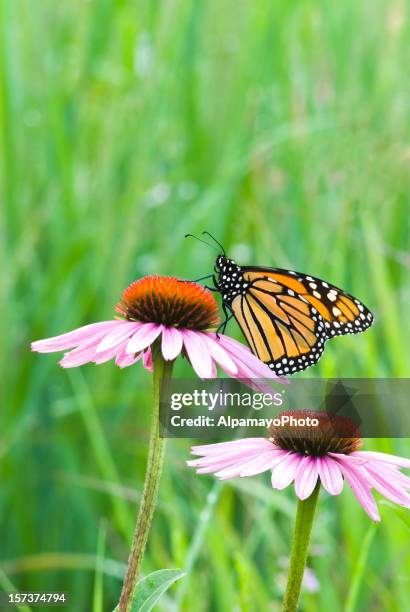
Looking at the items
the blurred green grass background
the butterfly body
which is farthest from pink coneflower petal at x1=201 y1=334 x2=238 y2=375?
the blurred green grass background

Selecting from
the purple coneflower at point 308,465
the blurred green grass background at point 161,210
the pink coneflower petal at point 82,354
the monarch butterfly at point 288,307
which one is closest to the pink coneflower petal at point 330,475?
the purple coneflower at point 308,465

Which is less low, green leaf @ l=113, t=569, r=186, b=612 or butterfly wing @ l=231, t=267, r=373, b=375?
butterfly wing @ l=231, t=267, r=373, b=375

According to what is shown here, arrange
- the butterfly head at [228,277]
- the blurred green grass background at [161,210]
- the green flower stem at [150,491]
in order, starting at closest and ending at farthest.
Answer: the green flower stem at [150,491]
the butterfly head at [228,277]
the blurred green grass background at [161,210]

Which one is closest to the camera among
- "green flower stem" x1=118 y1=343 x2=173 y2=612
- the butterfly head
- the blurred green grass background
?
"green flower stem" x1=118 y1=343 x2=173 y2=612

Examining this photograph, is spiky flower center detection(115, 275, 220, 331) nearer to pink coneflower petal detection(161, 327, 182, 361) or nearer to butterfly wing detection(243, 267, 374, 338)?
pink coneflower petal detection(161, 327, 182, 361)

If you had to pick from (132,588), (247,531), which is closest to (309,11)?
(247,531)

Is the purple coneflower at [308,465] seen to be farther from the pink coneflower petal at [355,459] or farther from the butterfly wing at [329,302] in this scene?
the butterfly wing at [329,302]

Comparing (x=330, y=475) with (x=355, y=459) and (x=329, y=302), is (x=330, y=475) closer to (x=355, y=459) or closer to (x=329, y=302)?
(x=355, y=459)
